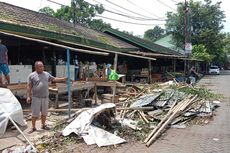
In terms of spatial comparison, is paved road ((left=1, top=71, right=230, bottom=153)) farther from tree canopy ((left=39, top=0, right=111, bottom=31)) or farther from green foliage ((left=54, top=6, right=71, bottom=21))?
green foliage ((left=54, top=6, right=71, bottom=21))

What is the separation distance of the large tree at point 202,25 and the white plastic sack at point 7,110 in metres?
46.4

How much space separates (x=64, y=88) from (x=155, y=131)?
4.06 meters

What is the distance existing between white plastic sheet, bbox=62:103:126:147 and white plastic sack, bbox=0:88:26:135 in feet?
4.19

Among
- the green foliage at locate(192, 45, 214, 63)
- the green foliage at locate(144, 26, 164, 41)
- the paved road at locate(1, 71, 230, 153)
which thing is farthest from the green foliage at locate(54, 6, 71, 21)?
the green foliage at locate(144, 26, 164, 41)

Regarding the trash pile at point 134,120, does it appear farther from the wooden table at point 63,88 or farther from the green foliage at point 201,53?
the green foliage at point 201,53

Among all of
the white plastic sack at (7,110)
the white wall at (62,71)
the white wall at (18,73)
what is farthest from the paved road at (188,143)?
the white wall at (62,71)

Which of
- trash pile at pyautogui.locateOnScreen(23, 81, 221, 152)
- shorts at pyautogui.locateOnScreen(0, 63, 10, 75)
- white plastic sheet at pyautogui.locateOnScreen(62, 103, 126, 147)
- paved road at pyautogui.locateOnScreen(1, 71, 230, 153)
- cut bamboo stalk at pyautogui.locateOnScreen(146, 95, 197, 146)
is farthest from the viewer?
shorts at pyautogui.locateOnScreen(0, 63, 10, 75)

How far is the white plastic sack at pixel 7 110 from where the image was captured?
776 cm

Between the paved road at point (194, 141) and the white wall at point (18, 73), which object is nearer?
the paved road at point (194, 141)

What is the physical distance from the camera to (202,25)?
53.4m

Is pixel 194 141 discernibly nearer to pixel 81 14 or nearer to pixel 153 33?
pixel 81 14

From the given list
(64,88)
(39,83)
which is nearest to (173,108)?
(64,88)

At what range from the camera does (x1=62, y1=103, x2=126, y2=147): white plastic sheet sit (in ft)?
25.1

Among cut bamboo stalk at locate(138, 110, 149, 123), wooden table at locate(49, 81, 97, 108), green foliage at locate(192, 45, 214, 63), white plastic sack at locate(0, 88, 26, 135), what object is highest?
green foliage at locate(192, 45, 214, 63)
